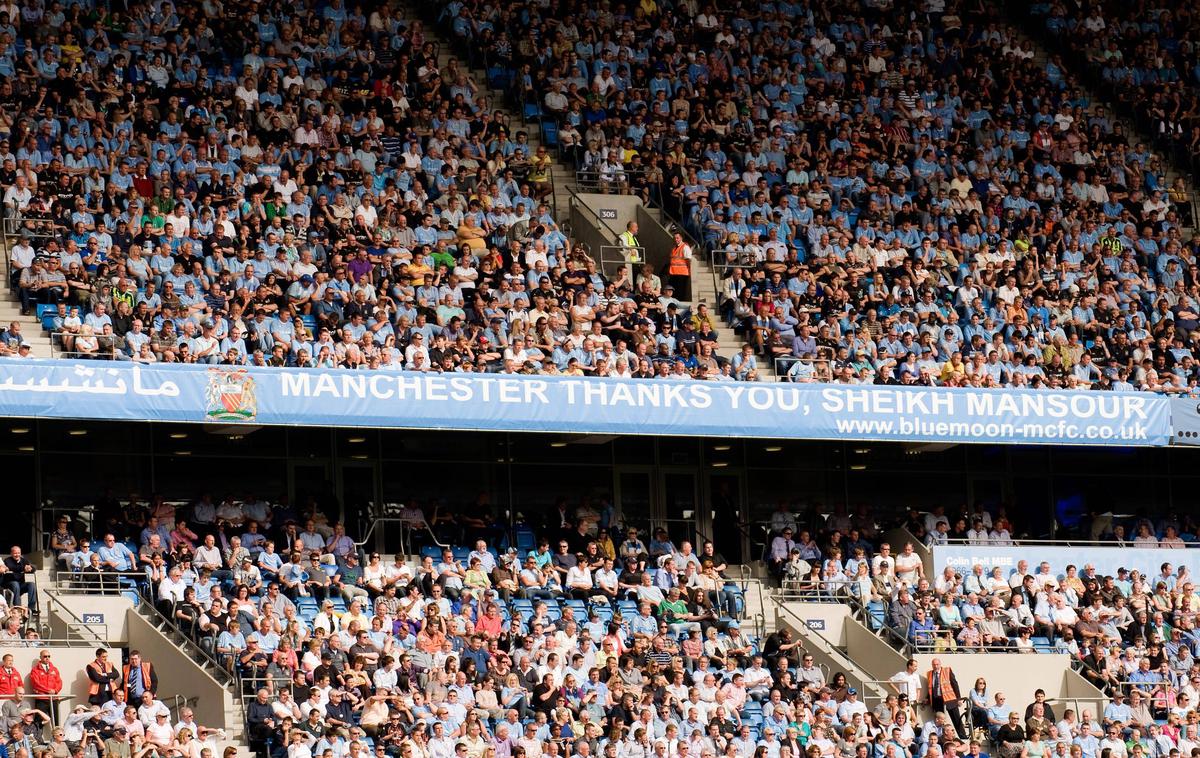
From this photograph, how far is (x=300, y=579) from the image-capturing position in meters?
26.7

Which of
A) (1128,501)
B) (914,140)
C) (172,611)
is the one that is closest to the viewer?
(172,611)

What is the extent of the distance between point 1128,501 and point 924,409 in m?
5.22

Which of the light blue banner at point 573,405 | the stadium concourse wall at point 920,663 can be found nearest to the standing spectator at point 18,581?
the light blue banner at point 573,405

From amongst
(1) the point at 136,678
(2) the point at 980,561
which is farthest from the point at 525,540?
(1) the point at 136,678

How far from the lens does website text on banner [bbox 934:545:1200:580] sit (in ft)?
100

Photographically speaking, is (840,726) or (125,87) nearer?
(840,726)

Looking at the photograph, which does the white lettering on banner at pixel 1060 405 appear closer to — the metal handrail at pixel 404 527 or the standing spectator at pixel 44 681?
the metal handrail at pixel 404 527

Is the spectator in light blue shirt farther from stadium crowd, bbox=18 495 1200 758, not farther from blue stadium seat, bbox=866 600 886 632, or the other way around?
blue stadium seat, bbox=866 600 886 632

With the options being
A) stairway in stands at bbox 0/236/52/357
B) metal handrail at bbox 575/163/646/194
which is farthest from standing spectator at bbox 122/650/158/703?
metal handrail at bbox 575/163/646/194

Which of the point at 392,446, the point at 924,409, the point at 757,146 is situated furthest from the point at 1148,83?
the point at 392,446

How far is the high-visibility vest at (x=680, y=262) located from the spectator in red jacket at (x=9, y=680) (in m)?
11.7

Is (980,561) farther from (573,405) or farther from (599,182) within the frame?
(599,182)

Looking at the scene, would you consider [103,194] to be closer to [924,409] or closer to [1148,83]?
[924,409]

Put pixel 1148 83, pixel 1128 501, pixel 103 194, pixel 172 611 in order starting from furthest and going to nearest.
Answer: pixel 1148 83
pixel 1128 501
pixel 103 194
pixel 172 611
